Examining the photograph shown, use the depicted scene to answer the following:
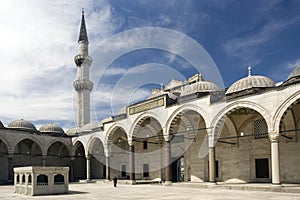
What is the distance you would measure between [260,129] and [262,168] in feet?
8.41

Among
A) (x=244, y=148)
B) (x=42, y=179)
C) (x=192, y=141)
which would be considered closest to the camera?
Answer: (x=42, y=179)

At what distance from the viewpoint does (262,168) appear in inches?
871

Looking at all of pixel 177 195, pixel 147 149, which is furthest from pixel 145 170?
pixel 177 195

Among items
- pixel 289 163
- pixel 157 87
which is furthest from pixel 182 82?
pixel 289 163

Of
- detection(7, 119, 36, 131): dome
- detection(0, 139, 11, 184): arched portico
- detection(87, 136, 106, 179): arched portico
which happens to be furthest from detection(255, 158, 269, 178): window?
detection(7, 119, 36, 131): dome

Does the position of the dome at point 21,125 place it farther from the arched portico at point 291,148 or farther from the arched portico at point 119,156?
the arched portico at point 291,148

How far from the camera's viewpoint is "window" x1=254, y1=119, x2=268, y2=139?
22078mm

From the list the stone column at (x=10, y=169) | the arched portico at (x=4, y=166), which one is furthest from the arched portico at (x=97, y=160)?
the arched portico at (x=4, y=166)

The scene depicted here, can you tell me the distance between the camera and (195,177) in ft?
85.0

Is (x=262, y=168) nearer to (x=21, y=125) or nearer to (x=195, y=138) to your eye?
(x=195, y=138)

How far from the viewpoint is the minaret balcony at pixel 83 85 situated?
136ft

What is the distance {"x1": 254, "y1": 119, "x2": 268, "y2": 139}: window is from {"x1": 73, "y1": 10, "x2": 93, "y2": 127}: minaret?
2449 centimetres

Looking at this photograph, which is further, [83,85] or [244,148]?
[83,85]

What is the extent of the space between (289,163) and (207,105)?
19.9ft
